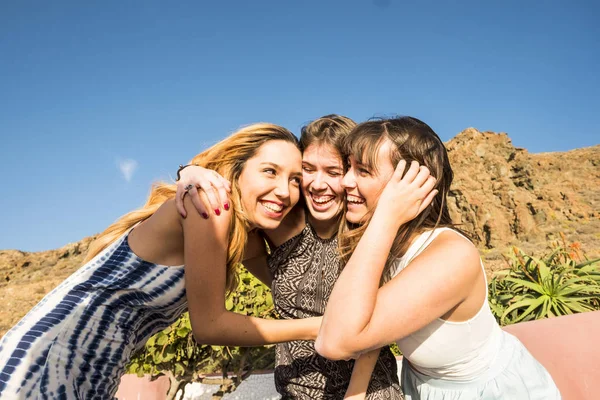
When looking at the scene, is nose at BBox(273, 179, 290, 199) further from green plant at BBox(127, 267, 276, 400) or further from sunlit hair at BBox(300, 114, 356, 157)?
green plant at BBox(127, 267, 276, 400)

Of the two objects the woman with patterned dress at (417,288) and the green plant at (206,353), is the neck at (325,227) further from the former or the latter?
the green plant at (206,353)

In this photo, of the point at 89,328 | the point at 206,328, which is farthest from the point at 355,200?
the point at 89,328

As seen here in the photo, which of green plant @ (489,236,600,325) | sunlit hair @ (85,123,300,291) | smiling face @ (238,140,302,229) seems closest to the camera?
sunlit hair @ (85,123,300,291)

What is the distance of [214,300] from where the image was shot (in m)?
2.09

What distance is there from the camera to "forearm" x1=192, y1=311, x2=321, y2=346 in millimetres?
2151

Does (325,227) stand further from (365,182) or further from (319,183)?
(365,182)

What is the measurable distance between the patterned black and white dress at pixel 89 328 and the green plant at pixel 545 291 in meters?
3.67

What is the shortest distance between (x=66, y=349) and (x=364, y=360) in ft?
4.18

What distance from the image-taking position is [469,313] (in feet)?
6.22

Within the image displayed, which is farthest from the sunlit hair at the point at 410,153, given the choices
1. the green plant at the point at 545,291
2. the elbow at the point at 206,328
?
the green plant at the point at 545,291

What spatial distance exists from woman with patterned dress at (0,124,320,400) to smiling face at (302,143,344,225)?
1.14ft

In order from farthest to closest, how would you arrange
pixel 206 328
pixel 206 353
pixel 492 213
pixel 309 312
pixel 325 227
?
pixel 492 213 → pixel 206 353 → pixel 325 227 → pixel 309 312 → pixel 206 328

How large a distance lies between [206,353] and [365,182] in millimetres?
2975

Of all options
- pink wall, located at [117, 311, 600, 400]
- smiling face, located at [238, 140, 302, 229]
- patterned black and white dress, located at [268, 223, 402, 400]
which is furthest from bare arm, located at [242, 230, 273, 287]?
pink wall, located at [117, 311, 600, 400]
